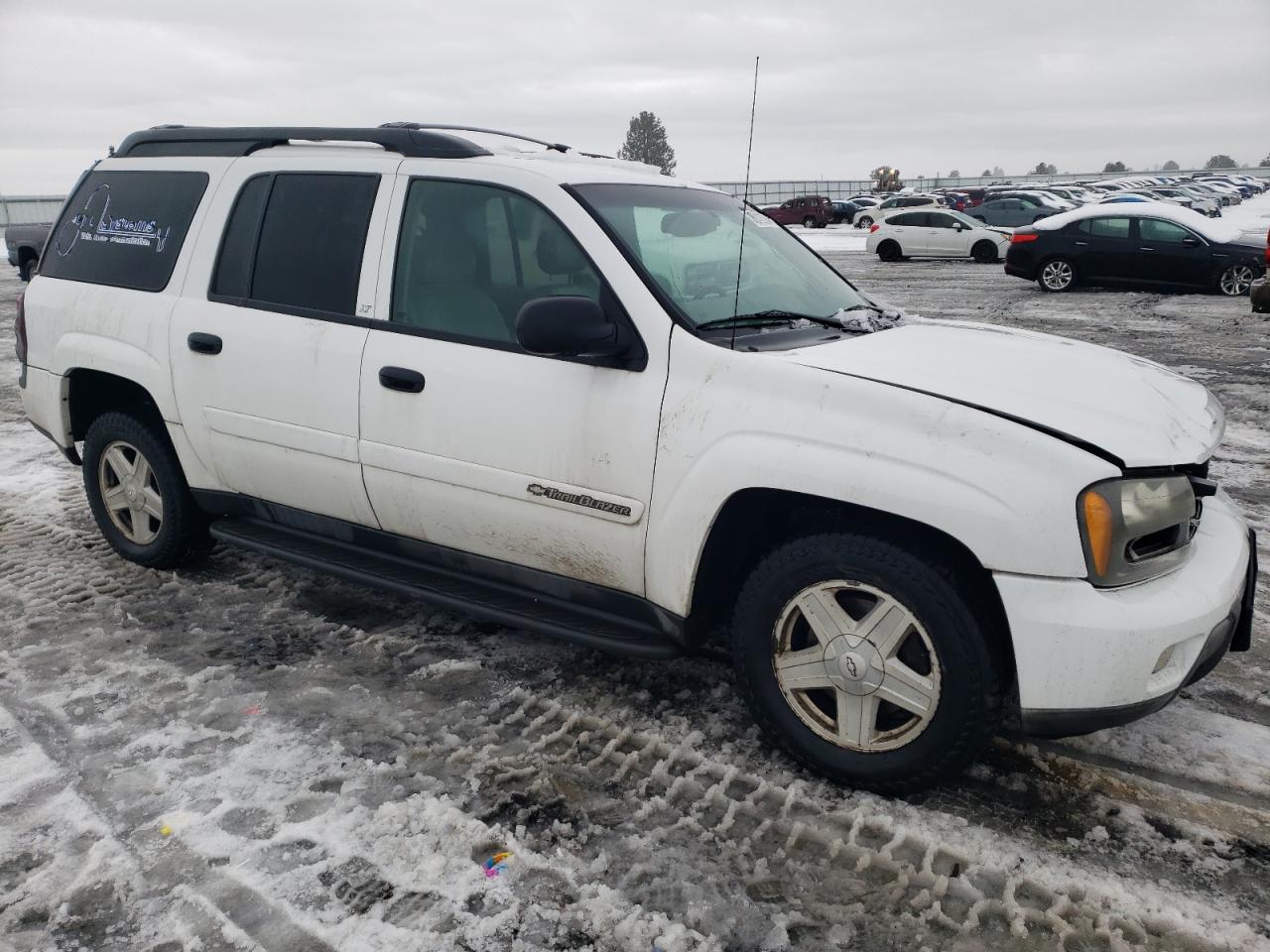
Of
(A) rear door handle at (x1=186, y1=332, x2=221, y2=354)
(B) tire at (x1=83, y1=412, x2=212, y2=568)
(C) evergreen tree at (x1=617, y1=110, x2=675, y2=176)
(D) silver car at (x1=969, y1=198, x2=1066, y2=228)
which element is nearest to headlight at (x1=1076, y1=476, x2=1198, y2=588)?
(A) rear door handle at (x1=186, y1=332, x2=221, y2=354)

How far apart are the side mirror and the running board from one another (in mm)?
845

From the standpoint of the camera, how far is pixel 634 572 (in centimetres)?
310

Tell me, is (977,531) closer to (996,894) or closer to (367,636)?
(996,894)

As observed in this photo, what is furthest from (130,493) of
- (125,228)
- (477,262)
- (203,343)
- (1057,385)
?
(1057,385)

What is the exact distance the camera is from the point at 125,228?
438 cm

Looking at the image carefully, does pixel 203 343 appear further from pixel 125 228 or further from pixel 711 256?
pixel 711 256

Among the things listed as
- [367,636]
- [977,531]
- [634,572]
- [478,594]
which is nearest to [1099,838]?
[977,531]

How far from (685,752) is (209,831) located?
141 centimetres

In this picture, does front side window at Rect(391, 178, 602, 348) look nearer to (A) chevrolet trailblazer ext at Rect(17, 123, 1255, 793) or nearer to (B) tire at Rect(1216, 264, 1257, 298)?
(A) chevrolet trailblazer ext at Rect(17, 123, 1255, 793)

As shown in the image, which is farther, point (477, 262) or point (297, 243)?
point (297, 243)

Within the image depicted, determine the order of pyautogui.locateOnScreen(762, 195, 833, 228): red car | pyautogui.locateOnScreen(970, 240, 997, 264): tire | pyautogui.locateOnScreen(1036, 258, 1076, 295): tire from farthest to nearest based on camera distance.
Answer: pyautogui.locateOnScreen(762, 195, 833, 228): red car → pyautogui.locateOnScreen(970, 240, 997, 264): tire → pyautogui.locateOnScreen(1036, 258, 1076, 295): tire

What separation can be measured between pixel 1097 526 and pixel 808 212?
4594 cm

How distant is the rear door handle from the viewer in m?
3.89

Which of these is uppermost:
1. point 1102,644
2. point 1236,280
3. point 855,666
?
point 1236,280
